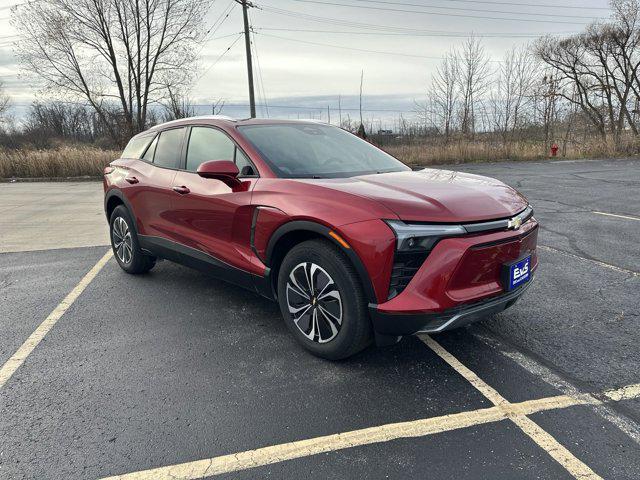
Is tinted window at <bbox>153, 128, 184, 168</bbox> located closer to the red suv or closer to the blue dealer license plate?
the red suv

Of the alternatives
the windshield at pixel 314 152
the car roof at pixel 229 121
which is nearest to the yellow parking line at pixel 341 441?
the windshield at pixel 314 152

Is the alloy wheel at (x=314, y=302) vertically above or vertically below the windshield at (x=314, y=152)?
below

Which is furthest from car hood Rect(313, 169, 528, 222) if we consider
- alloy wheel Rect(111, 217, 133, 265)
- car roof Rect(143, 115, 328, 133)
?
alloy wheel Rect(111, 217, 133, 265)

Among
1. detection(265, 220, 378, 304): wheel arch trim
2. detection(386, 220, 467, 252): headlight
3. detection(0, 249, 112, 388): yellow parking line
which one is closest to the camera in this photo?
detection(386, 220, 467, 252): headlight

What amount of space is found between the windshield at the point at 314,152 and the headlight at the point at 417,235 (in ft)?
3.12

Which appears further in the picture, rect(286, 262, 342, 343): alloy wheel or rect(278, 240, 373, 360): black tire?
rect(286, 262, 342, 343): alloy wheel

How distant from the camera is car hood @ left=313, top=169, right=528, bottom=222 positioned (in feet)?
8.64

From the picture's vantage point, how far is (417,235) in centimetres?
255

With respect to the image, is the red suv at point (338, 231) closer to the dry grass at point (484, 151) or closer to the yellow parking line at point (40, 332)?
the yellow parking line at point (40, 332)

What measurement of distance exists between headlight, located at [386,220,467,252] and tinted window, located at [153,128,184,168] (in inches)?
100

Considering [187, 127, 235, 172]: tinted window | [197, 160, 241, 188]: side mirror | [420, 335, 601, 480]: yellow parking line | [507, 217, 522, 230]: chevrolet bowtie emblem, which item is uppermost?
[187, 127, 235, 172]: tinted window

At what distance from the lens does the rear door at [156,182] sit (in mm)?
4258

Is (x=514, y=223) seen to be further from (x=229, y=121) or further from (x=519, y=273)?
(x=229, y=121)

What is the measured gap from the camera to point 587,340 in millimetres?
3283
